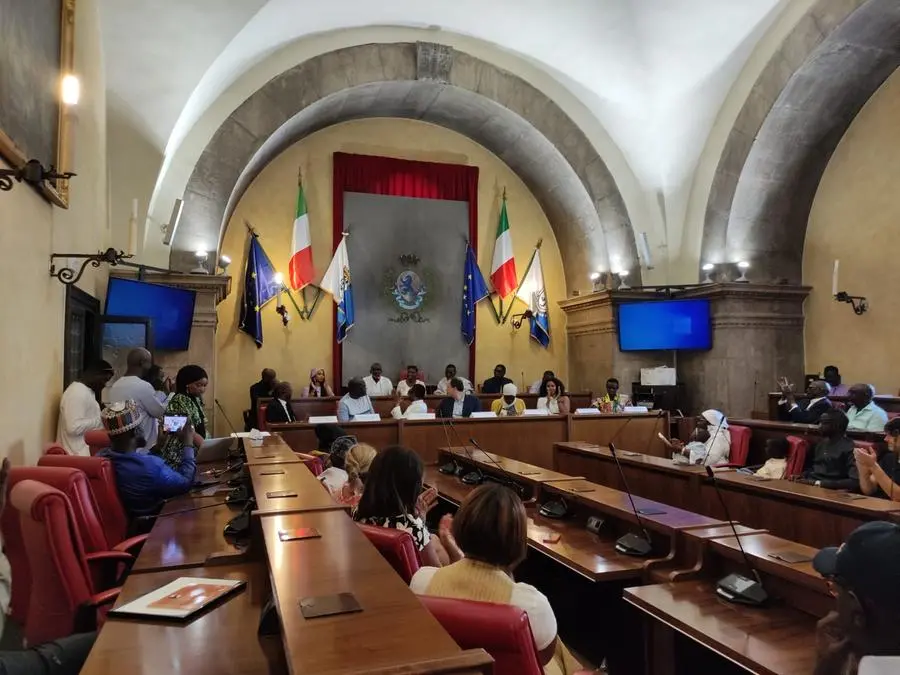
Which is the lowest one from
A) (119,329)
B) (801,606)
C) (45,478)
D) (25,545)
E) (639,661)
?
(639,661)

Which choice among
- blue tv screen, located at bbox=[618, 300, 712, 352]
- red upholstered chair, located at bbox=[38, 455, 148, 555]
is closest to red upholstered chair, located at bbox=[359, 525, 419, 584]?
red upholstered chair, located at bbox=[38, 455, 148, 555]

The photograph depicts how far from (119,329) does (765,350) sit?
820 centimetres

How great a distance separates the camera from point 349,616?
1350 millimetres

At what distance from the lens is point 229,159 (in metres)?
8.30

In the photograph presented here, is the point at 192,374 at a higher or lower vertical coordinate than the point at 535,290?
lower

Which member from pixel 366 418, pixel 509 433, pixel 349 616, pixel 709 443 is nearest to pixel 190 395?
pixel 366 418

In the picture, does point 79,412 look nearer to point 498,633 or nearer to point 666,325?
point 498,633

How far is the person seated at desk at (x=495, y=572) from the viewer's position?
1.76 metres

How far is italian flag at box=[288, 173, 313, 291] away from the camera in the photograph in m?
9.93

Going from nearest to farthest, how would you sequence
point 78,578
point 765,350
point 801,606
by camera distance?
point 801,606 < point 78,578 < point 765,350

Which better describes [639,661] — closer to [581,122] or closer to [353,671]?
[353,671]

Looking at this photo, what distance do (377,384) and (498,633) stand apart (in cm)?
816

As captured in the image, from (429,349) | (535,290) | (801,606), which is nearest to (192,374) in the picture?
(801,606)

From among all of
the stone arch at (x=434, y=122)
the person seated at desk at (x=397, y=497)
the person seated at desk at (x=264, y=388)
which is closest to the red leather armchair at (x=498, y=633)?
the person seated at desk at (x=397, y=497)
